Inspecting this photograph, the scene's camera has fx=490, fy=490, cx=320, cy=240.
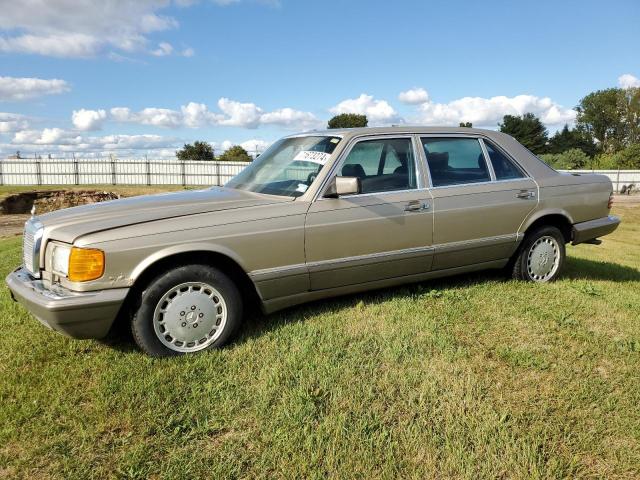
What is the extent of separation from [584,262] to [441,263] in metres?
3.48

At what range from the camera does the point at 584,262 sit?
267 inches

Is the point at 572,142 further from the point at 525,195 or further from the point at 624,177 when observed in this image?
the point at 525,195

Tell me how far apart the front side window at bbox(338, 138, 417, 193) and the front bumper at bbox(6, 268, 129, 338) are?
2.00 metres

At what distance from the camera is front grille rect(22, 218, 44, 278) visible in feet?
11.1

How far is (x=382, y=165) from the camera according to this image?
429 centimetres

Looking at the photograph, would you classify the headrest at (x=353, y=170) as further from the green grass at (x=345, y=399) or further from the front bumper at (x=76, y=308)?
the front bumper at (x=76, y=308)

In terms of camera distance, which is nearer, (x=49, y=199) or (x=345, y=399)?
(x=345, y=399)

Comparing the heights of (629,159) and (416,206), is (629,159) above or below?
above

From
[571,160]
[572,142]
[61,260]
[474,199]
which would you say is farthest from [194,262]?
[572,142]

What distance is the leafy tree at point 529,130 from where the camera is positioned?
Answer: 6694 cm

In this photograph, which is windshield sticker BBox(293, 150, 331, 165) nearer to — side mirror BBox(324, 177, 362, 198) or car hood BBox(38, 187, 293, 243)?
side mirror BBox(324, 177, 362, 198)

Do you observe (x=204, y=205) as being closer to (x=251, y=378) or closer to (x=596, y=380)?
(x=251, y=378)

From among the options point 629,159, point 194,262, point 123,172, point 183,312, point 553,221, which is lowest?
point 183,312

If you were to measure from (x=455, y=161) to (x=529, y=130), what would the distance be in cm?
6986
